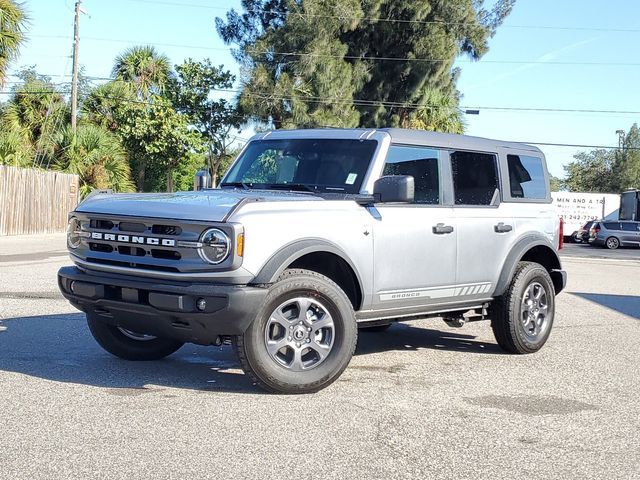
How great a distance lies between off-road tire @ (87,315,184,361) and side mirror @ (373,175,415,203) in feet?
7.25

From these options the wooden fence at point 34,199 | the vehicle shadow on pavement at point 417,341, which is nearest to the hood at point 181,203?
the vehicle shadow on pavement at point 417,341

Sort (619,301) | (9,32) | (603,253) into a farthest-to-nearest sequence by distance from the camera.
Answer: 1. (603,253)
2. (9,32)
3. (619,301)

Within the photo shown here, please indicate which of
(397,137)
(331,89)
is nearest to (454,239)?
(397,137)

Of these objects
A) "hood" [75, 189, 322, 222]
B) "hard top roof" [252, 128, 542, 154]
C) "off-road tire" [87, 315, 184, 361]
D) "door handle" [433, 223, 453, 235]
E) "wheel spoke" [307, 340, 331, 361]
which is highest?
"hard top roof" [252, 128, 542, 154]

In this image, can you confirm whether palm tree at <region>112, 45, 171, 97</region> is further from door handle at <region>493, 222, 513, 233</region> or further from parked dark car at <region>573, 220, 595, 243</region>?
door handle at <region>493, 222, 513, 233</region>

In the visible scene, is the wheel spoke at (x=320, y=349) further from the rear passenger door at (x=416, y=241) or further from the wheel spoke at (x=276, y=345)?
the rear passenger door at (x=416, y=241)

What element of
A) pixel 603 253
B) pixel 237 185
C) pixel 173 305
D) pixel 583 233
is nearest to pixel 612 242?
pixel 583 233

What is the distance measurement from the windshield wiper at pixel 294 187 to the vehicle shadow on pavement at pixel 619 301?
6.17m

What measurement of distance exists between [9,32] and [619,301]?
15.5 m

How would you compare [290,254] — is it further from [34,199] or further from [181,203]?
[34,199]

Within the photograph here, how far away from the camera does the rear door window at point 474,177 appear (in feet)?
24.4

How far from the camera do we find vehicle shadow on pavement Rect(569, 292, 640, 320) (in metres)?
11.9

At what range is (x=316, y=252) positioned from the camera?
243 inches

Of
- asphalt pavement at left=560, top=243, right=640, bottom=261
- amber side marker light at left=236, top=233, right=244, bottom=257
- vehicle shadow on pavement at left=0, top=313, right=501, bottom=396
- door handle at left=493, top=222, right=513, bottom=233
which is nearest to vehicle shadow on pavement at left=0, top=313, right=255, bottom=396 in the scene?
vehicle shadow on pavement at left=0, top=313, right=501, bottom=396
